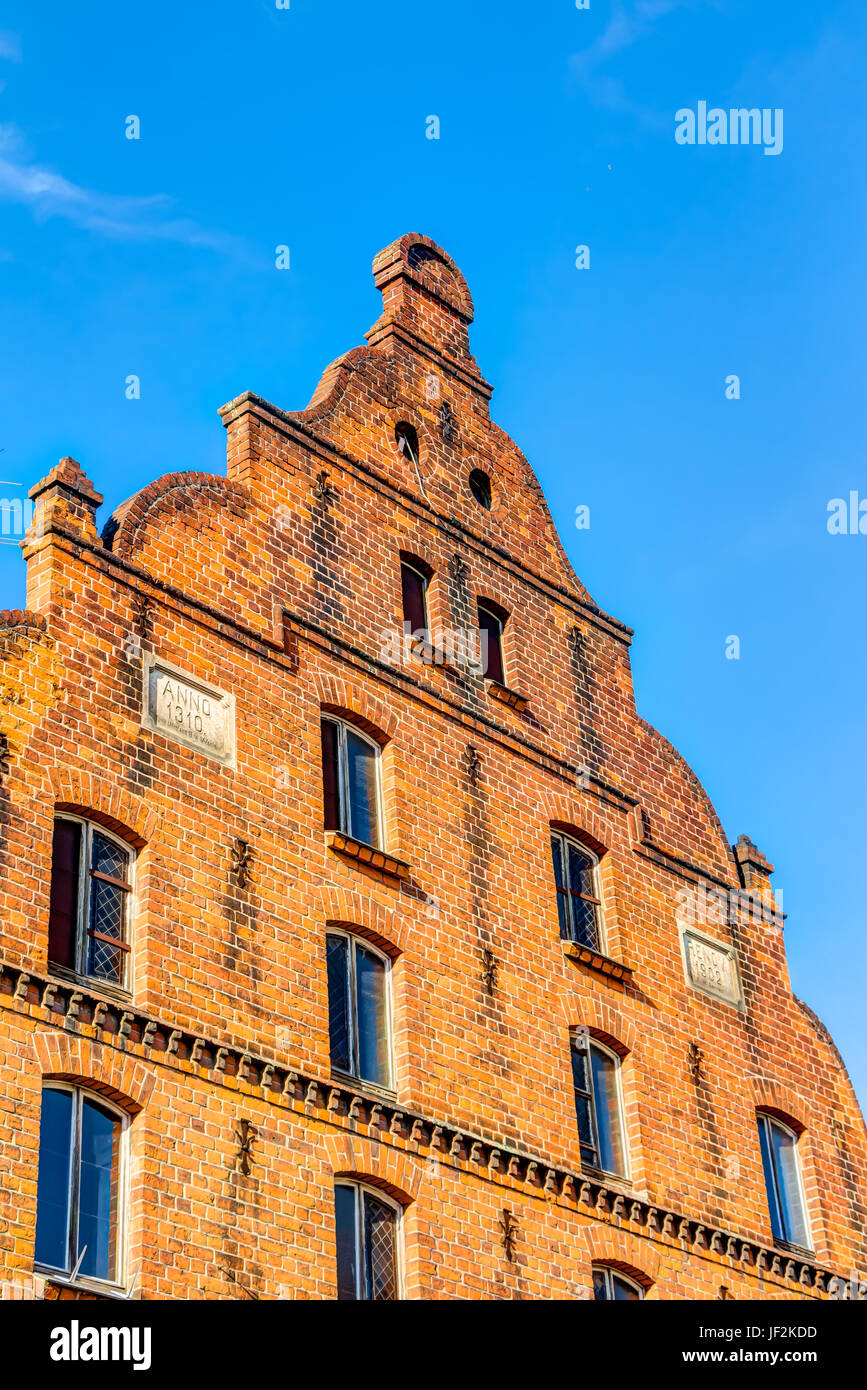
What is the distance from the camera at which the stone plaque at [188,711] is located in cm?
2428

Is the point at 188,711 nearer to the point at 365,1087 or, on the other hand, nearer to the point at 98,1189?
the point at 365,1087

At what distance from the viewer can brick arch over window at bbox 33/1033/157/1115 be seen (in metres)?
20.9

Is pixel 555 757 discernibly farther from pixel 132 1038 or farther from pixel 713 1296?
pixel 132 1038

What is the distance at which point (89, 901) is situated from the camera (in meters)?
22.5

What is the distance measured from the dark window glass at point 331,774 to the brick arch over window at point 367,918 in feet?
3.25

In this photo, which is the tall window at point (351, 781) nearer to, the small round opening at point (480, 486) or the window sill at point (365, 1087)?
the window sill at point (365, 1087)

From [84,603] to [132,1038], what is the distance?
17.0 feet

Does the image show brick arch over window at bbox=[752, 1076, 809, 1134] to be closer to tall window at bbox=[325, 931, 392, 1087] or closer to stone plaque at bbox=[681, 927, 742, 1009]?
stone plaque at bbox=[681, 927, 742, 1009]

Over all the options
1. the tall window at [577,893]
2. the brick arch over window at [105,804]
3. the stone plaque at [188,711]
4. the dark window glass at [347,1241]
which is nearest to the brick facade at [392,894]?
the brick arch over window at [105,804]

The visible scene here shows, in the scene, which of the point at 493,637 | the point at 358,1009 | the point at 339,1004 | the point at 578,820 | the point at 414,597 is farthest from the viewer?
the point at 493,637

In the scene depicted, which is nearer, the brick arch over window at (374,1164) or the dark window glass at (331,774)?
the brick arch over window at (374,1164)

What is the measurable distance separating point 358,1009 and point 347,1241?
2952 millimetres

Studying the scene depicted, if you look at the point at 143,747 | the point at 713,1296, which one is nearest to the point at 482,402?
the point at 143,747

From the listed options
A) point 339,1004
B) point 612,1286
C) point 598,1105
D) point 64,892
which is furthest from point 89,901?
→ point 612,1286
